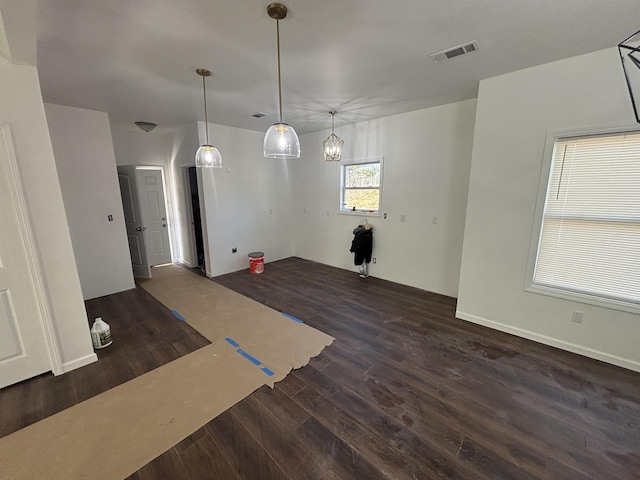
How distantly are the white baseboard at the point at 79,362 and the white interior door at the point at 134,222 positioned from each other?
2630mm

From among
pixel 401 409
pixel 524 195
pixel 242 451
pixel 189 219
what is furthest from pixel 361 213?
pixel 242 451

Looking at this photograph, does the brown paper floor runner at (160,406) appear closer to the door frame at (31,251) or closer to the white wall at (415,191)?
the door frame at (31,251)

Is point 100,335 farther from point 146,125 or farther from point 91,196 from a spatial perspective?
point 146,125

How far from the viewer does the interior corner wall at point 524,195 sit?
235cm

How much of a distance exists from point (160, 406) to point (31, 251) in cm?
168

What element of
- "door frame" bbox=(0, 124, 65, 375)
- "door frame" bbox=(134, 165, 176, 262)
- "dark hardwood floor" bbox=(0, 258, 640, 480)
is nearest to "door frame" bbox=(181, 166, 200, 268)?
"door frame" bbox=(134, 165, 176, 262)

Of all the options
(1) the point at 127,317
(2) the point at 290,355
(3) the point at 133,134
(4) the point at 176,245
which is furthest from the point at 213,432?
(3) the point at 133,134

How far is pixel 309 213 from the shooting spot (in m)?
5.91

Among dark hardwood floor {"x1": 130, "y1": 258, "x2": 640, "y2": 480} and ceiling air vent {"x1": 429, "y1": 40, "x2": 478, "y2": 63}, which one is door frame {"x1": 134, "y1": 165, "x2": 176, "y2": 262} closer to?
dark hardwood floor {"x1": 130, "y1": 258, "x2": 640, "y2": 480}

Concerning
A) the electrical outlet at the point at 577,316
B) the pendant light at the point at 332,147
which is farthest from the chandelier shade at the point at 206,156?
the electrical outlet at the point at 577,316

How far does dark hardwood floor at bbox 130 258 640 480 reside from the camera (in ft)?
5.27

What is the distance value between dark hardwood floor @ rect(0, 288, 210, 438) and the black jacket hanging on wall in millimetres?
2772

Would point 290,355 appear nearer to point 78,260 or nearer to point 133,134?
point 78,260

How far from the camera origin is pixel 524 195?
9.02ft
